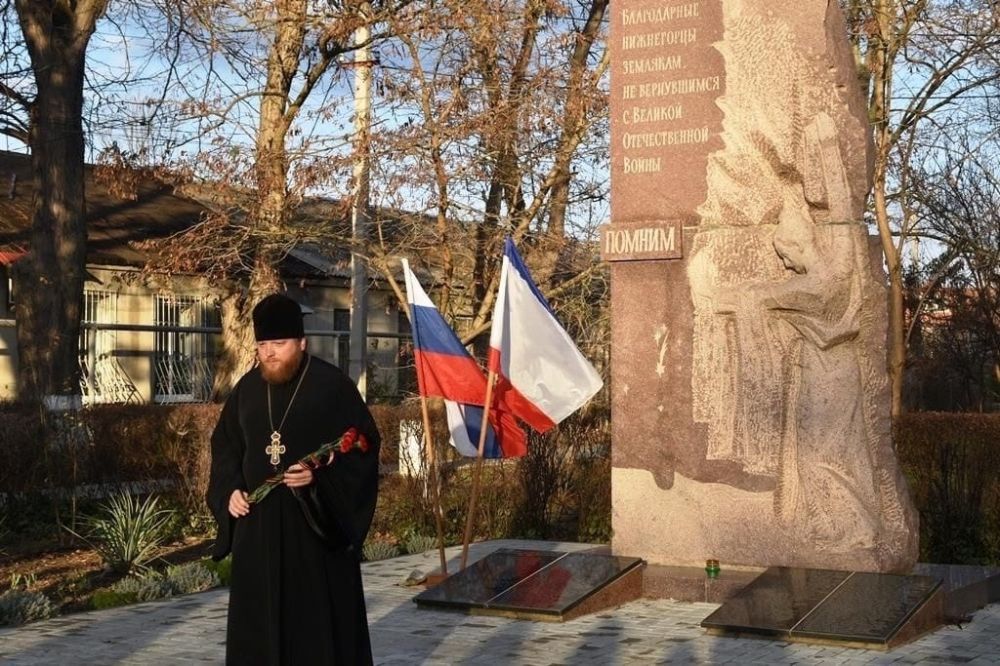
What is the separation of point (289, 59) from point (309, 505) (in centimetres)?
1138

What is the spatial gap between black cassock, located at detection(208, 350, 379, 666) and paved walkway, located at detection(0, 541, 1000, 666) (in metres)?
1.44

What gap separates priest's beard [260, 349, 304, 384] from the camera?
19.7 ft

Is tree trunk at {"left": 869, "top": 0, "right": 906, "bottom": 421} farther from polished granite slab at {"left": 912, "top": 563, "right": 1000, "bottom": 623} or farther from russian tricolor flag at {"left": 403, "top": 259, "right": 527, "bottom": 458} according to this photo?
russian tricolor flag at {"left": 403, "top": 259, "right": 527, "bottom": 458}

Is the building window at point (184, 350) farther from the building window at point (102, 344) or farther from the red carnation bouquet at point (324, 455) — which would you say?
the red carnation bouquet at point (324, 455)

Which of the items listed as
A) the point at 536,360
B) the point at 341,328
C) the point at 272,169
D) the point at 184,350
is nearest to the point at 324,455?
the point at 536,360

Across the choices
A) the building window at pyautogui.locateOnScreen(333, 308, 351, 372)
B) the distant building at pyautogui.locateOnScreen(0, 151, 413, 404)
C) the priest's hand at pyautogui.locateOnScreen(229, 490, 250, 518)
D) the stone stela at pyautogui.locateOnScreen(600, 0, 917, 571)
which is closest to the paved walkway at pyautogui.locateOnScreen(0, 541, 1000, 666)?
the stone stela at pyautogui.locateOnScreen(600, 0, 917, 571)

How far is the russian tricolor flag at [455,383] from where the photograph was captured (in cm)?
966

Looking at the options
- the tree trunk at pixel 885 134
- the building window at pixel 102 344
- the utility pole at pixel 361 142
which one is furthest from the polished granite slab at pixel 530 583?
the building window at pixel 102 344

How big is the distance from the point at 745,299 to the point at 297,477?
4020 millimetres

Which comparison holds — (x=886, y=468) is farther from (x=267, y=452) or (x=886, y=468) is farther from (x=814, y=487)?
(x=267, y=452)

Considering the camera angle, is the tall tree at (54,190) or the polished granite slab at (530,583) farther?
the tall tree at (54,190)

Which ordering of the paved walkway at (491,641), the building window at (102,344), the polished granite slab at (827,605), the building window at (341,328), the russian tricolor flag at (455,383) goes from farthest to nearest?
the building window at (341,328), the building window at (102,344), the russian tricolor flag at (455,383), the polished granite slab at (827,605), the paved walkway at (491,641)

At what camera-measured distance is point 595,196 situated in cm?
1709

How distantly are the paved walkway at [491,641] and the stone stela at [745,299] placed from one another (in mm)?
706
